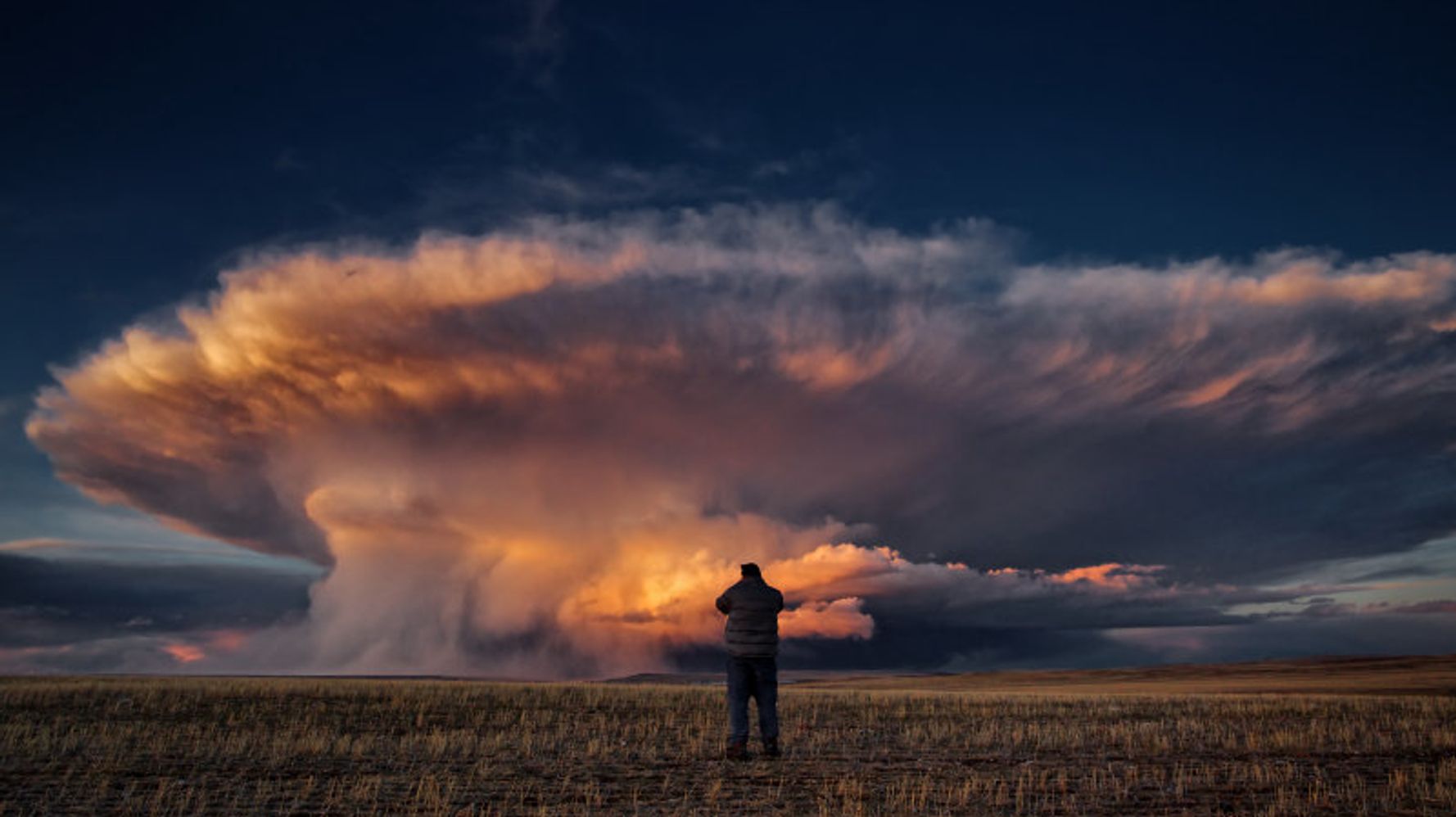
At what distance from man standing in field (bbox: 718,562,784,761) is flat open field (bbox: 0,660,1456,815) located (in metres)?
0.74

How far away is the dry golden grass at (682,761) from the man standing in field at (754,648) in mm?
767

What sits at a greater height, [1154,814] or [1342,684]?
[1154,814]

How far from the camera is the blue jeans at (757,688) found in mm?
15289

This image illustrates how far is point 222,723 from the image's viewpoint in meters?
21.7

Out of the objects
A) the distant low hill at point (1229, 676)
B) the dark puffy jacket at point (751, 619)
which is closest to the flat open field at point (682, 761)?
the dark puffy jacket at point (751, 619)

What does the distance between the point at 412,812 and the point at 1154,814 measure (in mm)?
7993

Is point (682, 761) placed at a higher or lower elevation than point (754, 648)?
→ lower

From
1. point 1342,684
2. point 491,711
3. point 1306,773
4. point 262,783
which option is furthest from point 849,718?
point 1342,684

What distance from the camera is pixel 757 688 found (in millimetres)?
15594

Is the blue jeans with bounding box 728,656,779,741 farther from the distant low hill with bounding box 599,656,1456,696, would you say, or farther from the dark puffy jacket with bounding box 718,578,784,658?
the distant low hill with bounding box 599,656,1456,696

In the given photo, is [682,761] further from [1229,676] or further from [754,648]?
[1229,676]

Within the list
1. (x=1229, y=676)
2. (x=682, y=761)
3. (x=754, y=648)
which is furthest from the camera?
(x=1229, y=676)

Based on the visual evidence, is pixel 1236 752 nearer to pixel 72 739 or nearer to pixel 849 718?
pixel 849 718

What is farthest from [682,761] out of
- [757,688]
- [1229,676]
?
[1229,676]
